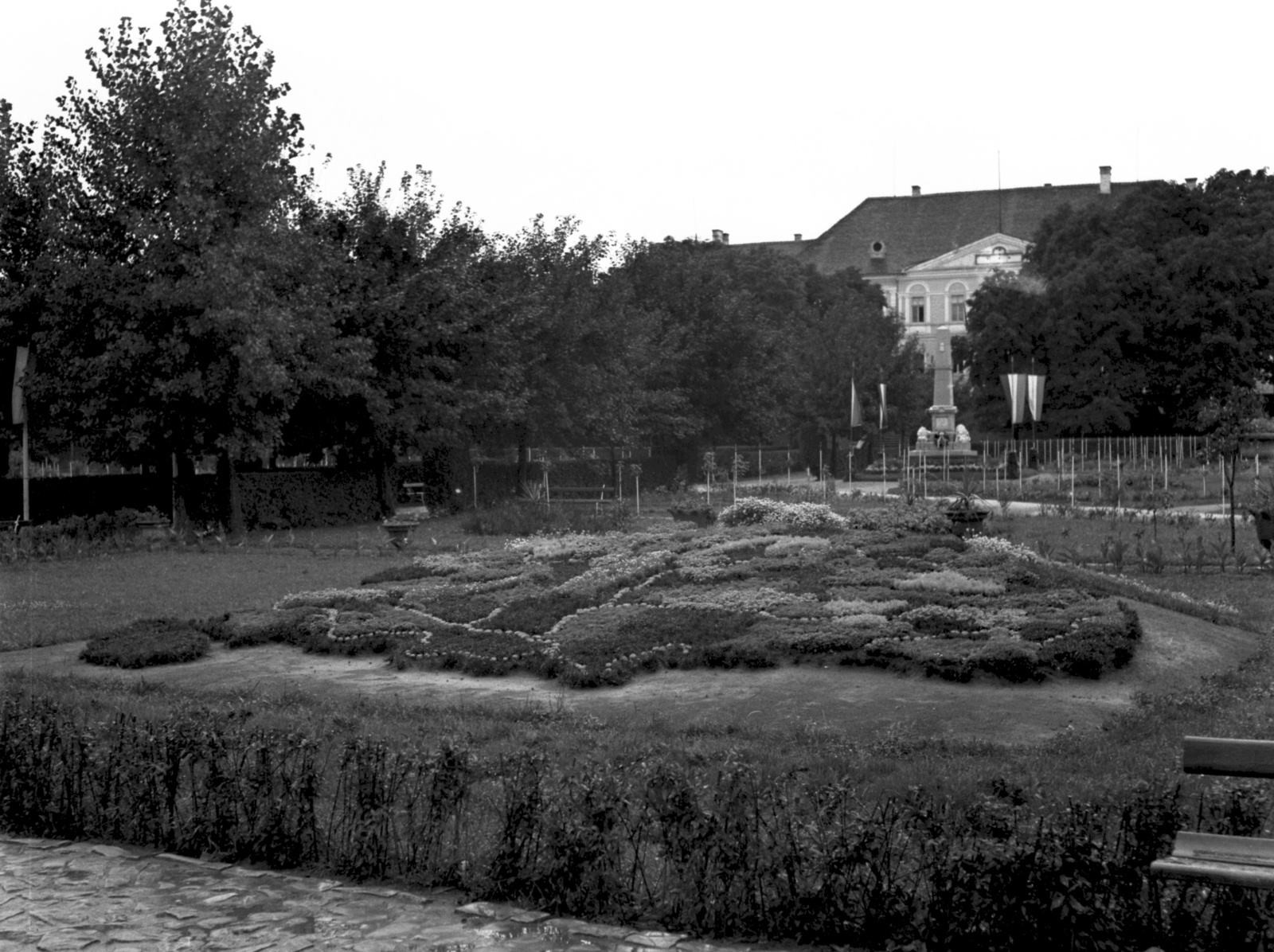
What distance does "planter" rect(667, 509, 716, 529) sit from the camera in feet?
86.0

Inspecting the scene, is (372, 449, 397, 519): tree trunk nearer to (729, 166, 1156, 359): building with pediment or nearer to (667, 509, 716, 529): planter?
(667, 509, 716, 529): planter

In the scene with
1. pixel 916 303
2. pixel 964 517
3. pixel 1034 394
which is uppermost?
pixel 916 303

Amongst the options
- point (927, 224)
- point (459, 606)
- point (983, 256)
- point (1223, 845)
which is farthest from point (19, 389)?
point (927, 224)

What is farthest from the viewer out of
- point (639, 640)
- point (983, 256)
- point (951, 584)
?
point (983, 256)

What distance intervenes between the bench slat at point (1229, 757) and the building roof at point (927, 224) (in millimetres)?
99462

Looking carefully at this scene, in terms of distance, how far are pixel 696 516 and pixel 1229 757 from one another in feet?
70.0

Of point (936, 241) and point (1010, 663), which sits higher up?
point (936, 241)

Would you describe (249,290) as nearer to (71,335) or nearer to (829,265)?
(71,335)

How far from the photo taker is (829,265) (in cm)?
10581

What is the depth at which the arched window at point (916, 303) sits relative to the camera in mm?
103000

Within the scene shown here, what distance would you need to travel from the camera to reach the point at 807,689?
11.0 m

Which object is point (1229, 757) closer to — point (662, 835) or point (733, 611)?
point (662, 835)

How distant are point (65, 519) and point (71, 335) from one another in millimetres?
4041

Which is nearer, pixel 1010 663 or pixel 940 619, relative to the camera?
pixel 1010 663
